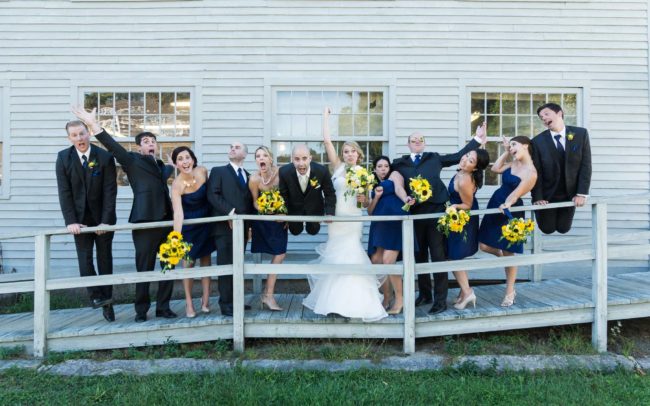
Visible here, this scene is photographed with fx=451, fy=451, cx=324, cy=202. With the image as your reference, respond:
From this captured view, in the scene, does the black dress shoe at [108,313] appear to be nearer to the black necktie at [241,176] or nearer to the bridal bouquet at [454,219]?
the black necktie at [241,176]

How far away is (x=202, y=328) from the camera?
4.84 metres

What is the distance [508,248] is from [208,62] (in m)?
5.22

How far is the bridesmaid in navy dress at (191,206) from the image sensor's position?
481cm

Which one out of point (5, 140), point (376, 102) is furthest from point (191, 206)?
point (5, 140)

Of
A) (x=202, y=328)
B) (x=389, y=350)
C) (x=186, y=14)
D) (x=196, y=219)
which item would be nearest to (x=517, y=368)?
(x=389, y=350)

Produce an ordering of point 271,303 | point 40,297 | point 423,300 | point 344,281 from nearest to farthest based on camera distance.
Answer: point 40,297, point 344,281, point 271,303, point 423,300

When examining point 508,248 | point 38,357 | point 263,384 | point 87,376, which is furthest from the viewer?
point 508,248

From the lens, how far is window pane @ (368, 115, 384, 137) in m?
7.34

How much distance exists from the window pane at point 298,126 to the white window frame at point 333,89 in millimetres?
98

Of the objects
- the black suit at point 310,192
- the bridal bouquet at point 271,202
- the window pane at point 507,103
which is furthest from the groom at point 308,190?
the window pane at point 507,103

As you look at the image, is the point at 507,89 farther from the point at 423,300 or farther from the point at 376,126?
the point at 423,300

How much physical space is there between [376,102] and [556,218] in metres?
3.30

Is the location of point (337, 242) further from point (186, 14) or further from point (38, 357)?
point (186, 14)

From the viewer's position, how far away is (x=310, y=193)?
4.96 meters
